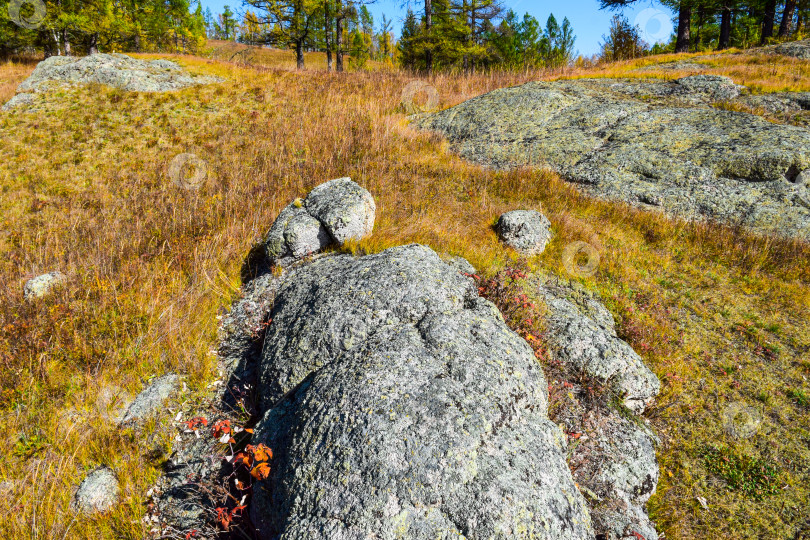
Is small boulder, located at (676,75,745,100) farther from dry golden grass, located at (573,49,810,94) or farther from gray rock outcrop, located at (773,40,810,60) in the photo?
gray rock outcrop, located at (773,40,810,60)

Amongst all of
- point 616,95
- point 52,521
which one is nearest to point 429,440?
point 52,521

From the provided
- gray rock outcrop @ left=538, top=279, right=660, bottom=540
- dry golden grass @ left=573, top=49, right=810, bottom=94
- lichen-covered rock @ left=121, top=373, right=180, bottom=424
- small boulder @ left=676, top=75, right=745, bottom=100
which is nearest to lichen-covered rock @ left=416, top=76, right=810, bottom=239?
small boulder @ left=676, top=75, right=745, bottom=100

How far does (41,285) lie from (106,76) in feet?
45.2

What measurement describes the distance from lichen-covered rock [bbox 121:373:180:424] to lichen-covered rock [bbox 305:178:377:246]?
2.46 metres

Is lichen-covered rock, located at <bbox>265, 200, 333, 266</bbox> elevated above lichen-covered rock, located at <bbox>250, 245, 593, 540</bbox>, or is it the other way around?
lichen-covered rock, located at <bbox>265, 200, 333, 266</bbox>

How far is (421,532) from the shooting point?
1867mm

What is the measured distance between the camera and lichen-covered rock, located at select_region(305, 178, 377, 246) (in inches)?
193

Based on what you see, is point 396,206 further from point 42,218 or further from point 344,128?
point 42,218

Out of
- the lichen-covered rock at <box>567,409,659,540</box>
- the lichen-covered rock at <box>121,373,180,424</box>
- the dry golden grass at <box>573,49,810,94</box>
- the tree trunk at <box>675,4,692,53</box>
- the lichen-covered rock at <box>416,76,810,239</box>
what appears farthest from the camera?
the tree trunk at <box>675,4,692,53</box>

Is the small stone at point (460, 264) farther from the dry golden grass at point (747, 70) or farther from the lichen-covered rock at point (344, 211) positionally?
the dry golden grass at point (747, 70)

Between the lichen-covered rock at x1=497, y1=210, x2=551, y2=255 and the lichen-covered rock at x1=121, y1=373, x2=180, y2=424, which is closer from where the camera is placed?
the lichen-covered rock at x1=121, y1=373, x2=180, y2=424

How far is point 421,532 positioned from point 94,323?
4.11 m

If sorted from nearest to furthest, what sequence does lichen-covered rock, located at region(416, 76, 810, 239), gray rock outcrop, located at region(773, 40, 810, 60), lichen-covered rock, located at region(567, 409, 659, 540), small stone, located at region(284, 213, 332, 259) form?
lichen-covered rock, located at region(567, 409, 659, 540)
small stone, located at region(284, 213, 332, 259)
lichen-covered rock, located at region(416, 76, 810, 239)
gray rock outcrop, located at region(773, 40, 810, 60)

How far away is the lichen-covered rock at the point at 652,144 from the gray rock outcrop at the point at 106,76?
10.3m
